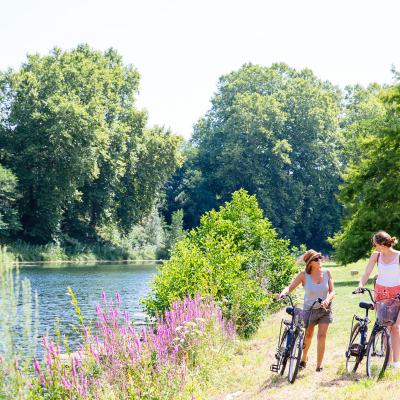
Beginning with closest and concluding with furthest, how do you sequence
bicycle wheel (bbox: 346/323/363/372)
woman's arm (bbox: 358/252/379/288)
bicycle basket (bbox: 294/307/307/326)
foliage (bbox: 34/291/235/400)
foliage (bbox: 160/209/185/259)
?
foliage (bbox: 34/291/235/400) → woman's arm (bbox: 358/252/379/288) → bicycle wheel (bbox: 346/323/363/372) → bicycle basket (bbox: 294/307/307/326) → foliage (bbox: 160/209/185/259)

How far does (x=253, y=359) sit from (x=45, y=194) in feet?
166

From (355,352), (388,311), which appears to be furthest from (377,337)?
(388,311)

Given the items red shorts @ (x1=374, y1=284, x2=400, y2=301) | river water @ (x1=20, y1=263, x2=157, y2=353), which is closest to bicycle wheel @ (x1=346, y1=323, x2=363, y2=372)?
red shorts @ (x1=374, y1=284, x2=400, y2=301)

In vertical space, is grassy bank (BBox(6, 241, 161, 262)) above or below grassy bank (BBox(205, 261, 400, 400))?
below

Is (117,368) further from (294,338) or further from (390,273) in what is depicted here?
(390,273)

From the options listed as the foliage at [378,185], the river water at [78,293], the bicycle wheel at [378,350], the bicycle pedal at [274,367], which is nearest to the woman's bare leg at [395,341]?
the bicycle wheel at [378,350]

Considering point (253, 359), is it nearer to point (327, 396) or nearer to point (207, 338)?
point (207, 338)

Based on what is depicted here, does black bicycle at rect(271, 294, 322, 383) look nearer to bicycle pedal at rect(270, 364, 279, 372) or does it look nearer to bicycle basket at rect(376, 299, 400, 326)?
bicycle pedal at rect(270, 364, 279, 372)

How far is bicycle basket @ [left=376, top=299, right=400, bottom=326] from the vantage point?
10227mm

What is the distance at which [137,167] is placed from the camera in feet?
238

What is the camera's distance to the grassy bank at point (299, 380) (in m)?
9.77

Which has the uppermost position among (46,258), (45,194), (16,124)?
(16,124)

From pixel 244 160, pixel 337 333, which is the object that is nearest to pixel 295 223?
pixel 244 160

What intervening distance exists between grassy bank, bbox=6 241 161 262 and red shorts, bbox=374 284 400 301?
148 feet
